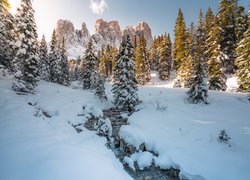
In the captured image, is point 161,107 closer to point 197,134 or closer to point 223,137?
point 197,134

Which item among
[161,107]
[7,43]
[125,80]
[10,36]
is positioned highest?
[10,36]

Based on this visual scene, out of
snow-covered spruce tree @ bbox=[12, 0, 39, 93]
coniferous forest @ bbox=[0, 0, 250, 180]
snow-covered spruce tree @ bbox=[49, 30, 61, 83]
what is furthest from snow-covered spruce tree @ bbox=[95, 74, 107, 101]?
snow-covered spruce tree @ bbox=[49, 30, 61, 83]

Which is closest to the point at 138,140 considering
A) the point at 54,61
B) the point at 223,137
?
the point at 223,137

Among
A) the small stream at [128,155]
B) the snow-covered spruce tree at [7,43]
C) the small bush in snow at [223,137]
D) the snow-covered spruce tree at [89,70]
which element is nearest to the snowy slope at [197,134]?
the small bush in snow at [223,137]

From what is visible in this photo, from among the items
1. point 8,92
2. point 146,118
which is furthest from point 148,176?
point 8,92

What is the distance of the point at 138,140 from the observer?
12367 mm

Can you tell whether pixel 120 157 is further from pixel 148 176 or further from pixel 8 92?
pixel 8 92

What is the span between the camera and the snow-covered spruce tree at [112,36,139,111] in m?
19.1

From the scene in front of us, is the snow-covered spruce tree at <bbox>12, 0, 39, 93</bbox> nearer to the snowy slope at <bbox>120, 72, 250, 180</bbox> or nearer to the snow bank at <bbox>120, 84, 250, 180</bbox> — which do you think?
the snow bank at <bbox>120, 84, 250, 180</bbox>

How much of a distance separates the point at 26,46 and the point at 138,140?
1866cm

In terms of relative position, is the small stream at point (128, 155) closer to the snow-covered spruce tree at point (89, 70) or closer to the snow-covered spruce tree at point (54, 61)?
the snow-covered spruce tree at point (89, 70)

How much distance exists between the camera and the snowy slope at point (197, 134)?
9195mm

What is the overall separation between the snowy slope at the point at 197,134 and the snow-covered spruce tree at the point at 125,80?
5.45ft

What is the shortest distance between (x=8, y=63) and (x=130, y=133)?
20.4 meters
